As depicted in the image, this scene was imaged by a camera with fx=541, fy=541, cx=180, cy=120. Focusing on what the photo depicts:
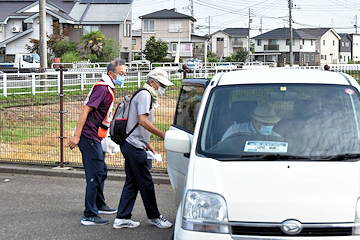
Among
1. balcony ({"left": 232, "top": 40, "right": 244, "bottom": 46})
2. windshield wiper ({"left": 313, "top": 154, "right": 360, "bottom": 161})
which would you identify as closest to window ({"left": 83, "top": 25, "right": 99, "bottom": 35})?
balcony ({"left": 232, "top": 40, "right": 244, "bottom": 46})

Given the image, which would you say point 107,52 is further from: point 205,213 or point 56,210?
point 205,213

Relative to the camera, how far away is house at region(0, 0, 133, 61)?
54.4m

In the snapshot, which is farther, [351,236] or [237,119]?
[237,119]

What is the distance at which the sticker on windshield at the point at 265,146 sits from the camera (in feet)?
14.3

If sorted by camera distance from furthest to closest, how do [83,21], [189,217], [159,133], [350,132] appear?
[83,21] < [159,133] < [350,132] < [189,217]

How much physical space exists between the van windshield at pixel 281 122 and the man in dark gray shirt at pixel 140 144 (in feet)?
4.56

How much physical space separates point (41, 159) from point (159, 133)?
194 inches

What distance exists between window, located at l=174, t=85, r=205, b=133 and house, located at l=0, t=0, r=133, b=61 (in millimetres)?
49187

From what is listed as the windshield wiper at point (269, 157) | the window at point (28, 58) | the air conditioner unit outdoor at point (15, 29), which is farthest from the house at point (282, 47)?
the windshield wiper at point (269, 157)

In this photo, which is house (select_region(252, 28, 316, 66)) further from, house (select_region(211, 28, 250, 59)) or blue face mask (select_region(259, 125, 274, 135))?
blue face mask (select_region(259, 125, 274, 135))

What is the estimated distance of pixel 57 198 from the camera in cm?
810

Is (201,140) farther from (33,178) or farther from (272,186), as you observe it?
(33,178)

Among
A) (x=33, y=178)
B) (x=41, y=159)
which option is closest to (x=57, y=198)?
(x=33, y=178)

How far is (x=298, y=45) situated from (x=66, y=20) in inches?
1752
